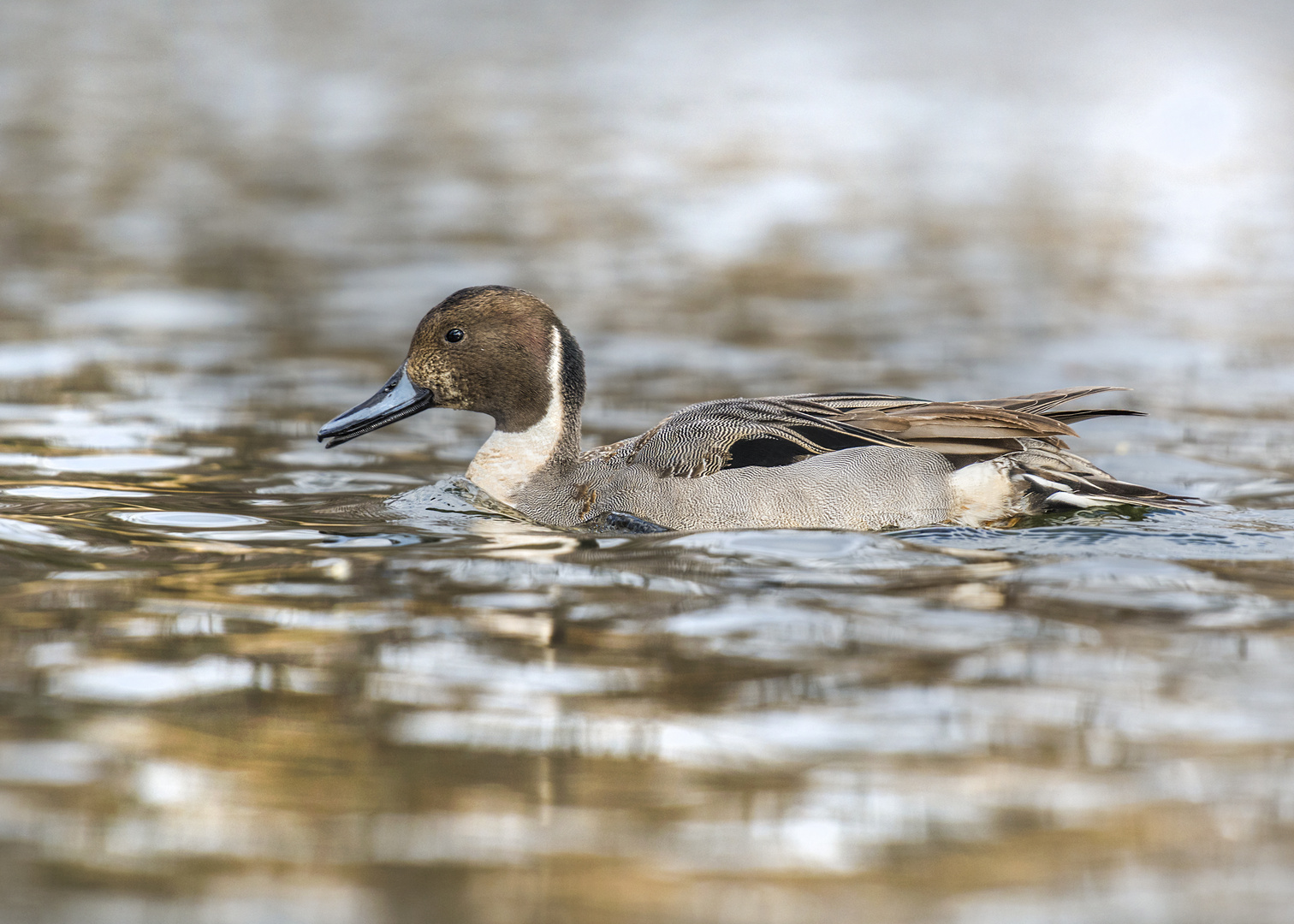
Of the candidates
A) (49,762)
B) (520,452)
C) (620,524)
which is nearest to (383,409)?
(520,452)

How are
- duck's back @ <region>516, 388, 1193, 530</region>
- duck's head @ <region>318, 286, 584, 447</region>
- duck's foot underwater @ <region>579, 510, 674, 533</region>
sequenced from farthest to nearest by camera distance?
1. duck's head @ <region>318, 286, 584, 447</region>
2. duck's foot underwater @ <region>579, 510, 674, 533</region>
3. duck's back @ <region>516, 388, 1193, 530</region>

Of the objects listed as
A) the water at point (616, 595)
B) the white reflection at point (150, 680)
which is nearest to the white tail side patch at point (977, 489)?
the water at point (616, 595)

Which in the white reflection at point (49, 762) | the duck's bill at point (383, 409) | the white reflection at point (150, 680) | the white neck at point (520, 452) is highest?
the duck's bill at point (383, 409)

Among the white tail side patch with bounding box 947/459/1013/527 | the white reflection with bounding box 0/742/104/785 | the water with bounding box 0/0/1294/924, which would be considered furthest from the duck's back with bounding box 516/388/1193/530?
the white reflection with bounding box 0/742/104/785

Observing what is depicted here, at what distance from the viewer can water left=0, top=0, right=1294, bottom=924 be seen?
346cm

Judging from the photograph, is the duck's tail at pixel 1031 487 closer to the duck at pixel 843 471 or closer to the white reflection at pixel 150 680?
the duck at pixel 843 471

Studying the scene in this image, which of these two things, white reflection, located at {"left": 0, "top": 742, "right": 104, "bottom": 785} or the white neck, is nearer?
white reflection, located at {"left": 0, "top": 742, "right": 104, "bottom": 785}

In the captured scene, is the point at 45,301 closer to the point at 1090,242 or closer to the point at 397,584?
the point at 397,584

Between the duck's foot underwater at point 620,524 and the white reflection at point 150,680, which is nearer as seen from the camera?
the white reflection at point 150,680

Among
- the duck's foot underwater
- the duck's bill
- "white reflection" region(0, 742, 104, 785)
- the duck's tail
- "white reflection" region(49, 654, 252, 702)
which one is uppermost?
the duck's bill

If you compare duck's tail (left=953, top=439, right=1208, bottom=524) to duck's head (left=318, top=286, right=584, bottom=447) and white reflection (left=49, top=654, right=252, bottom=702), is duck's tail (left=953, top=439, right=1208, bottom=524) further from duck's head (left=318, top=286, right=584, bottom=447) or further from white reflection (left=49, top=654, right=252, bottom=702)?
white reflection (left=49, top=654, right=252, bottom=702)

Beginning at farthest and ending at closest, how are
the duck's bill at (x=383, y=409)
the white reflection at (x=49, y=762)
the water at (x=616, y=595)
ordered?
the duck's bill at (x=383, y=409)
the white reflection at (x=49, y=762)
the water at (x=616, y=595)

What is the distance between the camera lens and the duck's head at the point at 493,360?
281 inches

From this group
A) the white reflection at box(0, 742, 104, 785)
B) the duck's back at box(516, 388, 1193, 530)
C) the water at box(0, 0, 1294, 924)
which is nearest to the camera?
the water at box(0, 0, 1294, 924)
